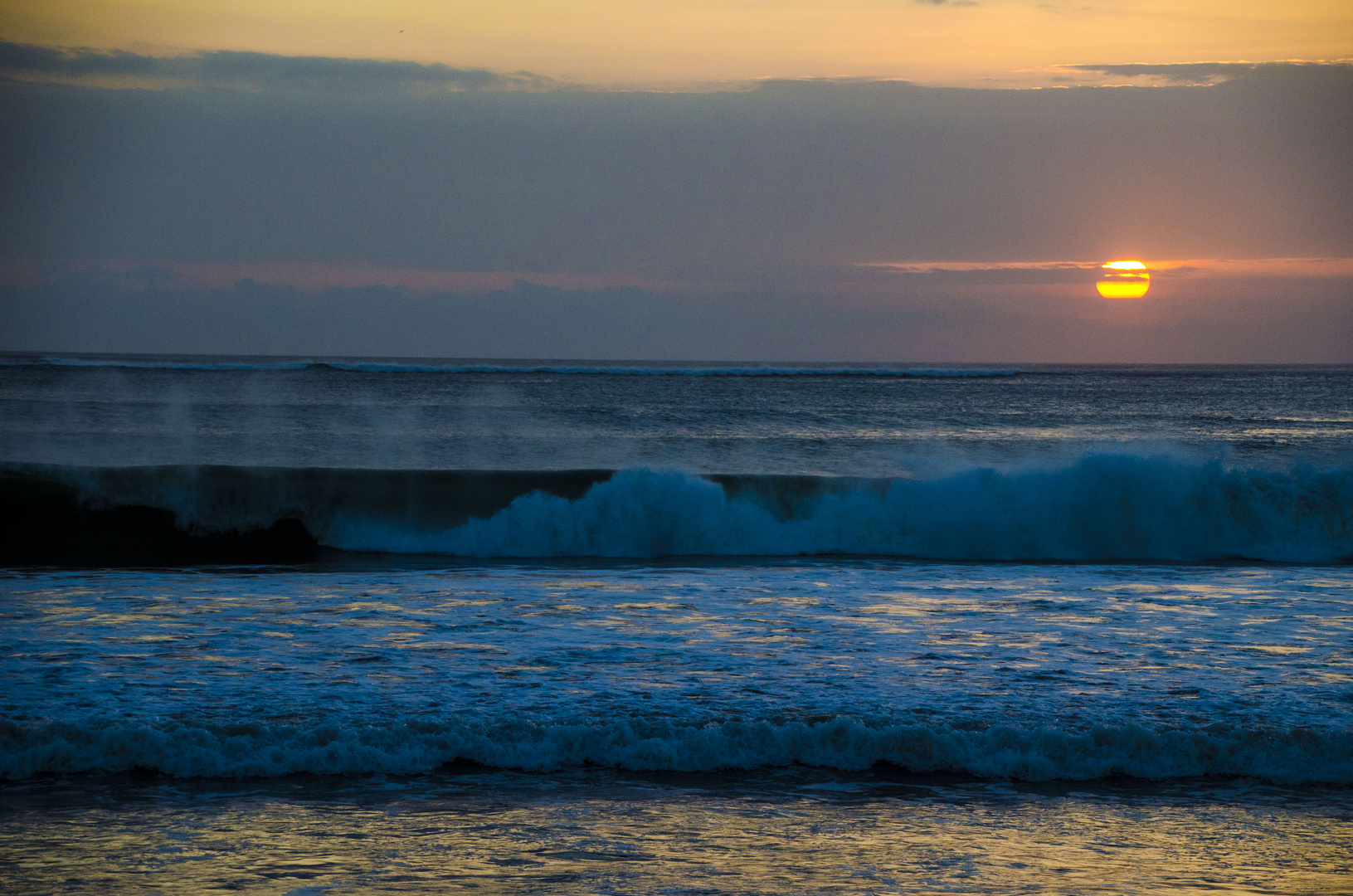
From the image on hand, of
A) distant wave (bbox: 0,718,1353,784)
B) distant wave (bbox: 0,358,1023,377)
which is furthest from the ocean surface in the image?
distant wave (bbox: 0,358,1023,377)

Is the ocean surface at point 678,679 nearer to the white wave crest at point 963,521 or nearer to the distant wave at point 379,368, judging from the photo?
the white wave crest at point 963,521

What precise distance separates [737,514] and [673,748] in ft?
30.7

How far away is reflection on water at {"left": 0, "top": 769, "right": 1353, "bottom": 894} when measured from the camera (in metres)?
3.82

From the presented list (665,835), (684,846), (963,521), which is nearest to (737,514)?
(963,521)

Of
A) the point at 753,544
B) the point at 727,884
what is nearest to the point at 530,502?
the point at 753,544

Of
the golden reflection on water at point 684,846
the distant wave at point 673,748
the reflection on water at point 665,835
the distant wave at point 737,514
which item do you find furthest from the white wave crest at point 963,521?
the golden reflection on water at point 684,846

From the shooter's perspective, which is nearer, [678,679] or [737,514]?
[678,679]

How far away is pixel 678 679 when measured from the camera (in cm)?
628

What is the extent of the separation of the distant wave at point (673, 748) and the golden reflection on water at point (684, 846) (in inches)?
14.7

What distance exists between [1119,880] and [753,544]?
1010 centimetres

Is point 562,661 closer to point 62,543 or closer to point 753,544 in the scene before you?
point 753,544

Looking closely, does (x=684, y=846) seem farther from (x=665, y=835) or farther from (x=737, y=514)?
(x=737, y=514)

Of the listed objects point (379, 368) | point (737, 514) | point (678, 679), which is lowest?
point (678, 679)

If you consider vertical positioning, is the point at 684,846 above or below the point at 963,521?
below
